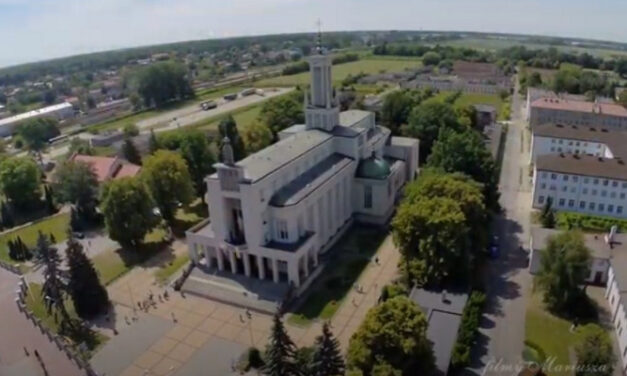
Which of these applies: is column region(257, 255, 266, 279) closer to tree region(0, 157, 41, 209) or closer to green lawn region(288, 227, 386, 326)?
green lawn region(288, 227, 386, 326)

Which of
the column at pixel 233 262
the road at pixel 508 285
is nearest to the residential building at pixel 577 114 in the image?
the road at pixel 508 285

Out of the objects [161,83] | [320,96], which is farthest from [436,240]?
[161,83]

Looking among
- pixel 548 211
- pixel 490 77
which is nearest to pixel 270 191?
pixel 548 211

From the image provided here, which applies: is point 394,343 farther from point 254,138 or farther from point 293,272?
point 254,138

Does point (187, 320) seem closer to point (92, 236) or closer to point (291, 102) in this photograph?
point (92, 236)

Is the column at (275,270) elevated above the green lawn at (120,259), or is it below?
above

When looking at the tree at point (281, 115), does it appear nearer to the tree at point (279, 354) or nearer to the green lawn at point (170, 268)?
the green lawn at point (170, 268)
